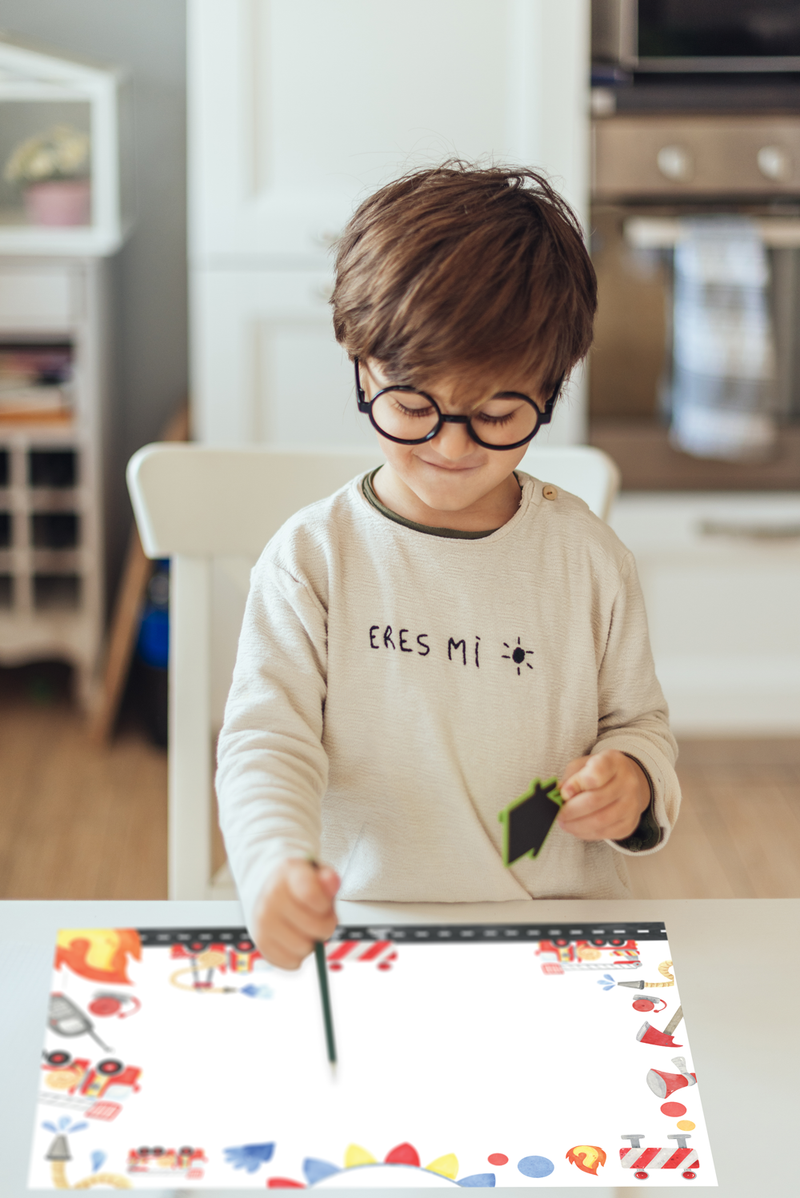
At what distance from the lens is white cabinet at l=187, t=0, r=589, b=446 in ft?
6.25

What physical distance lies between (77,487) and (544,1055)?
1.85 metres

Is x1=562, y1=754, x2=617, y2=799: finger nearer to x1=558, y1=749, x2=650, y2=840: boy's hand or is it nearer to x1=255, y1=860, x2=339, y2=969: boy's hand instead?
x1=558, y1=749, x2=650, y2=840: boy's hand

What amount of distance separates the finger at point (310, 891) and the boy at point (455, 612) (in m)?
0.11

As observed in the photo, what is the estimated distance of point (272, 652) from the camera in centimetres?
79

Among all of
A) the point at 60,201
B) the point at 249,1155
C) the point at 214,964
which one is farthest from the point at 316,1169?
the point at 60,201

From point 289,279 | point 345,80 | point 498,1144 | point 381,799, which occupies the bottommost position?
point 498,1144

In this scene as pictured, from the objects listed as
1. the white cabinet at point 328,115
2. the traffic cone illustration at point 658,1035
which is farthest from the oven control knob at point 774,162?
the traffic cone illustration at point 658,1035

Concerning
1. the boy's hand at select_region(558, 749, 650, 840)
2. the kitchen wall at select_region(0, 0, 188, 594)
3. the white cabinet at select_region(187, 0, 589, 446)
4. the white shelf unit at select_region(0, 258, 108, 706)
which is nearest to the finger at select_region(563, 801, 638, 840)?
the boy's hand at select_region(558, 749, 650, 840)

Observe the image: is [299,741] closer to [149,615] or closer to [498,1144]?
[498,1144]

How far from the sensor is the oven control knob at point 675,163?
194cm

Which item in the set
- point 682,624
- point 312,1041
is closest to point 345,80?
point 682,624

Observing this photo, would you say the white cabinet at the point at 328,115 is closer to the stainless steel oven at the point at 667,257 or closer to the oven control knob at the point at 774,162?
the stainless steel oven at the point at 667,257

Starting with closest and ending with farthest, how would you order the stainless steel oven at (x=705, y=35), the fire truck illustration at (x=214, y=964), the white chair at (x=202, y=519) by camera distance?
the fire truck illustration at (x=214, y=964)
the white chair at (x=202, y=519)
the stainless steel oven at (x=705, y=35)

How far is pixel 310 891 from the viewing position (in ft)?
1.91
